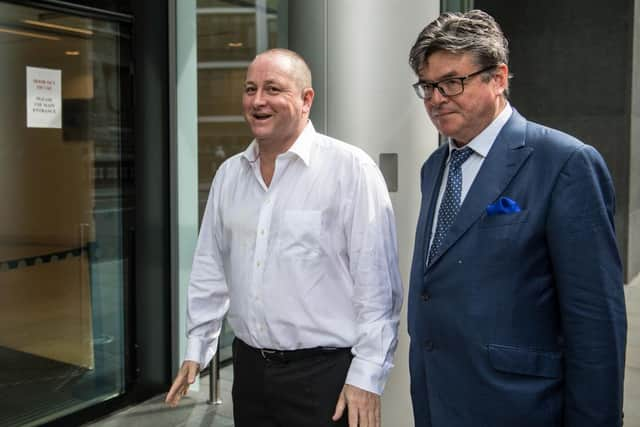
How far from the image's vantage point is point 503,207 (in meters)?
1.89

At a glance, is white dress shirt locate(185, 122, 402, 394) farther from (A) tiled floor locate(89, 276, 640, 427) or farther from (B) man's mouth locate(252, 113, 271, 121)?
(A) tiled floor locate(89, 276, 640, 427)

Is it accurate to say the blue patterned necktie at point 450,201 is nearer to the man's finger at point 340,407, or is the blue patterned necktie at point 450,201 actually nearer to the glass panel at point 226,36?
the man's finger at point 340,407

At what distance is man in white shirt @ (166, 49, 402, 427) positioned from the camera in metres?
2.34

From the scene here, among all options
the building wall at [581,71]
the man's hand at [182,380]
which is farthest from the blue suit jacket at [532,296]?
the building wall at [581,71]

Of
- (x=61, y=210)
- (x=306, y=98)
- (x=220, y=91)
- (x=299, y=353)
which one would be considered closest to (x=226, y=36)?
(x=220, y=91)

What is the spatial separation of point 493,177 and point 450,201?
162mm

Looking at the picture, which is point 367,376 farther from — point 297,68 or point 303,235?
point 297,68

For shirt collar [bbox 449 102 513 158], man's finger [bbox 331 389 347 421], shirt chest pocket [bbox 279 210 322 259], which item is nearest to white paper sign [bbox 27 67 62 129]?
shirt chest pocket [bbox 279 210 322 259]

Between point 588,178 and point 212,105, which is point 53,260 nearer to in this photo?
point 212,105

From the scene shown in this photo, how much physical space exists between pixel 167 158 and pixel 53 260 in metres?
1.04

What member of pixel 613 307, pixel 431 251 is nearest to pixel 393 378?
pixel 431 251

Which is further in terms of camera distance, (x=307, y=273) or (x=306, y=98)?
(x=306, y=98)

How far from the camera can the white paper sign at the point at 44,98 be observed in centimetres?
451

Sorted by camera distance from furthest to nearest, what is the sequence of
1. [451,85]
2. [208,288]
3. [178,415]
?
[178,415] < [208,288] < [451,85]
